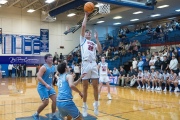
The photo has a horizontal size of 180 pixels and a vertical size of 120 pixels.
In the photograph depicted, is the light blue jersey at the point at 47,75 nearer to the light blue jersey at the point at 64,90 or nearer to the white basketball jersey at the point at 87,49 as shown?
the white basketball jersey at the point at 87,49

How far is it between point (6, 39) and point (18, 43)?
1.34 metres

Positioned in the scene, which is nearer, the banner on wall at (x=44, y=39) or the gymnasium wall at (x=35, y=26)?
the gymnasium wall at (x=35, y=26)

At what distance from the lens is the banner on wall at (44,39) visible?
1027 inches

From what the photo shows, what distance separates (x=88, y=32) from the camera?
5270mm

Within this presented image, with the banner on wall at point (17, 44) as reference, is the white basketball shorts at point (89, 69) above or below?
below

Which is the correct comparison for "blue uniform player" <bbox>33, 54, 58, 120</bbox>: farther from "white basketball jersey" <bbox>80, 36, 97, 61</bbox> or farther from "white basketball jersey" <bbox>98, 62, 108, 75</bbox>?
"white basketball jersey" <bbox>98, 62, 108, 75</bbox>

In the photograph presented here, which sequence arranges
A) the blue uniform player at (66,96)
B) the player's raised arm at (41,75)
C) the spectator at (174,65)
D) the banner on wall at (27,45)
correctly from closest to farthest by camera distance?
the blue uniform player at (66,96), the player's raised arm at (41,75), the spectator at (174,65), the banner on wall at (27,45)

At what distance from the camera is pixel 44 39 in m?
26.2

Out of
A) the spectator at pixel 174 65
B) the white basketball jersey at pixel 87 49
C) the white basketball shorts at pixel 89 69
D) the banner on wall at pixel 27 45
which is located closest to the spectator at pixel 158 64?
the spectator at pixel 174 65

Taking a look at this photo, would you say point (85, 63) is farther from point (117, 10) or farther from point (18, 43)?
point (18, 43)

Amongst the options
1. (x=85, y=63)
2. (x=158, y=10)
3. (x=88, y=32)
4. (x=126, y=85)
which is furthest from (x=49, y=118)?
(x=158, y=10)

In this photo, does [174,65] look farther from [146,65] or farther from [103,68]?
[103,68]

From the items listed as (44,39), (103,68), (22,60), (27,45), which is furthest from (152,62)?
(27,45)

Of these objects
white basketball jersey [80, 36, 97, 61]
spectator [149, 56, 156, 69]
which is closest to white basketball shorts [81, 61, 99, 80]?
white basketball jersey [80, 36, 97, 61]
